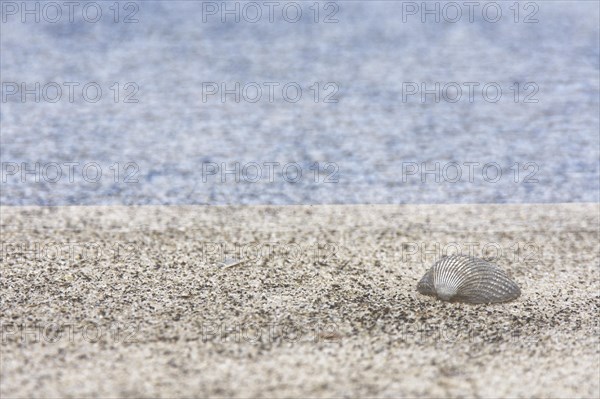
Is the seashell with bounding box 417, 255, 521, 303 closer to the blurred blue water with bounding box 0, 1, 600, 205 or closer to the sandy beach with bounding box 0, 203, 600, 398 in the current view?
the sandy beach with bounding box 0, 203, 600, 398

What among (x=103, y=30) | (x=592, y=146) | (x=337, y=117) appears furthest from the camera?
(x=103, y=30)

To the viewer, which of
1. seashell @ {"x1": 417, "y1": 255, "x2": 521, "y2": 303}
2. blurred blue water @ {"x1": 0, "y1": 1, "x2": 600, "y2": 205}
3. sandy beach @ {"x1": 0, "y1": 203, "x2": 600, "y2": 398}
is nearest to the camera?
sandy beach @ {"x1": 0, "y1": 203, "x2": 600, "y2": 398}

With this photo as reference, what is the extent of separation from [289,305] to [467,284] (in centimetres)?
69

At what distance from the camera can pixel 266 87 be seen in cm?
759

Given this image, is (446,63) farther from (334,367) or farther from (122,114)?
(334,367)

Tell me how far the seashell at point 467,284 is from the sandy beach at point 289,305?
0.16ft

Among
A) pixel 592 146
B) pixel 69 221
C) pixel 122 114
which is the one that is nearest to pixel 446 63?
pixel 592 146

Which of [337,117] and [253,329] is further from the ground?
[337,117]

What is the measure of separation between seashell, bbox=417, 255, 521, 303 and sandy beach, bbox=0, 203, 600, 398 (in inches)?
1.9

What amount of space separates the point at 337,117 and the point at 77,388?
4.55 metres

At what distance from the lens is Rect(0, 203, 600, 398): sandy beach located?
8.17ft

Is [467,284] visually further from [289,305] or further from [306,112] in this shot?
[306,112]

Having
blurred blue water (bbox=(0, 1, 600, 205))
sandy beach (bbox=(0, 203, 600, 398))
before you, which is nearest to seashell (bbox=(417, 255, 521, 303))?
sandy beach (bbox=(0, 203, 600, 398))

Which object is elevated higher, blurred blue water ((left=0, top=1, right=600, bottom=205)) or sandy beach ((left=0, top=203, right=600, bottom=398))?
blurred blue water ((left=0, top=1, right=600, bottom=205))
